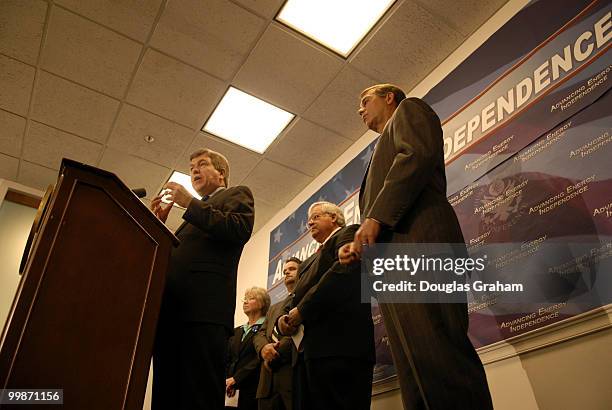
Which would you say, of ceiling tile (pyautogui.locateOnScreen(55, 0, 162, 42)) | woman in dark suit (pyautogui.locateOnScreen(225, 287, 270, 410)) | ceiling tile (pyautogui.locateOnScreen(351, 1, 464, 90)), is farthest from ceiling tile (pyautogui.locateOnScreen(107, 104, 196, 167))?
woman in dark suit (pyautogui.locateOnScreen(225, 287, 270, 410))

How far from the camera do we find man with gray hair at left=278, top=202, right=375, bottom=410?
198 cm

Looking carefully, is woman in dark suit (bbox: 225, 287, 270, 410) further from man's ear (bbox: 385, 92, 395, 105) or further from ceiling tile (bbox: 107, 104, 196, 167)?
ceiling tile (bbox: 107, 104, 196, 167)

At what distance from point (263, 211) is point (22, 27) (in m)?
2.73

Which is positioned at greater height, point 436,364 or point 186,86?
point 186,86

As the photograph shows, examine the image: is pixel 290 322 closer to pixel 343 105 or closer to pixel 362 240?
pixel 362 240

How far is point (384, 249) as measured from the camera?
1.47m

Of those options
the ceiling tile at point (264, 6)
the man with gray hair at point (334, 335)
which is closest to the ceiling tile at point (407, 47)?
the ceiling tile at point (264, 6)

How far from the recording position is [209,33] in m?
3.35

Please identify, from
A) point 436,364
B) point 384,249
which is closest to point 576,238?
point 384,249

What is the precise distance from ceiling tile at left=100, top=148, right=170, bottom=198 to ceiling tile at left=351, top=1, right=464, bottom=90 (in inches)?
89.4

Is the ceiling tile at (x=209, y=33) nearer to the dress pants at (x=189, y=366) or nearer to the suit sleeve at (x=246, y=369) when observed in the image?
the suit sleeve at (x=246, y=369)

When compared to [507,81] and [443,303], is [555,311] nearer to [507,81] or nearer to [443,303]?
[443,303]

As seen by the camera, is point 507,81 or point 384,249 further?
point 507,81

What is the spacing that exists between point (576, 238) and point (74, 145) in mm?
4084
